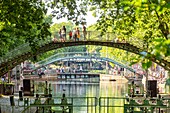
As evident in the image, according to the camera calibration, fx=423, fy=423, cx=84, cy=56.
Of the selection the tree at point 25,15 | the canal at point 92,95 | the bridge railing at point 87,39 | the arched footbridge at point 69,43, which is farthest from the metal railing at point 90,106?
the bridge railing at point 87,39

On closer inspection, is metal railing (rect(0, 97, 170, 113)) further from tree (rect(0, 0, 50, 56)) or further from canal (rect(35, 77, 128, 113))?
tree (rect(0, 0, 50, 56))

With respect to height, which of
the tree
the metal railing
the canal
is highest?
the tree

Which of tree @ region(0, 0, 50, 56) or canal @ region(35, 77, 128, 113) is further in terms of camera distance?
canal @ region(35, 77, 128, 113)

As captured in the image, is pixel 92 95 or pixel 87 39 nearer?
pixel 87 39

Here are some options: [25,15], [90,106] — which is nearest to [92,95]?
[90,106]

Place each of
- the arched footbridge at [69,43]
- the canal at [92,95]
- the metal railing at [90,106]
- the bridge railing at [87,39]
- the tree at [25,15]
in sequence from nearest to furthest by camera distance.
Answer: the tree at [25,15]
the metal railing at [90,106]
the canal at [92,95]
the arched footbridge at [69,43]
the bridge railing at [87,39]

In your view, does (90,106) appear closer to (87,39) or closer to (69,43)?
(87,39)

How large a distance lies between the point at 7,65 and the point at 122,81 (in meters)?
45.7

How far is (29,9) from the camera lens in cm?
1627

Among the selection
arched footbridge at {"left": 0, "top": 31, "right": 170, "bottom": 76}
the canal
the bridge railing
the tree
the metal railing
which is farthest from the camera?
the bridge railing

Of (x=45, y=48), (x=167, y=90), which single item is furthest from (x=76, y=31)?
(x=167, y=90)

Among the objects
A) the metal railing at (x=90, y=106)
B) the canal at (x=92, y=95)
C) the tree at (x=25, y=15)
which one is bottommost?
the canal at (x=92, y=95)

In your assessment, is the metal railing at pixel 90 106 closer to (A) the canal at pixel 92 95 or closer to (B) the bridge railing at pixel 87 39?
(A) the canal at pixel 92 95

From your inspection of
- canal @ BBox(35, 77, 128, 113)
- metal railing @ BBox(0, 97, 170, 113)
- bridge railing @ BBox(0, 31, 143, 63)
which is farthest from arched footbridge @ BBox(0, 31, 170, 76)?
metal railing @ BBox(0, 97, 170, 113)
